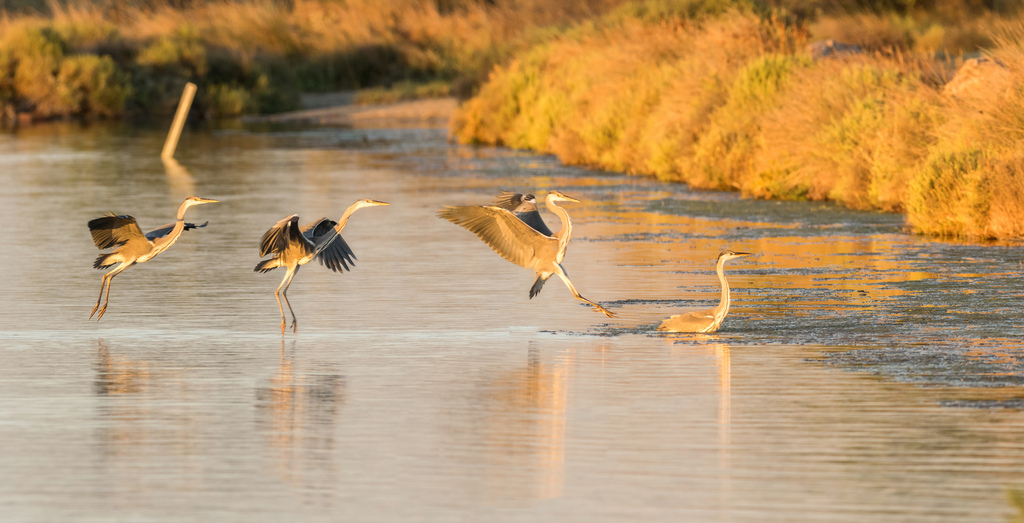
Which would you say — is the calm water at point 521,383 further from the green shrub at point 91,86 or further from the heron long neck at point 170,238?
the green shrub at point 91,86

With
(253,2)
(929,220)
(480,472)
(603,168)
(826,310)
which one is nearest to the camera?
(480,472)

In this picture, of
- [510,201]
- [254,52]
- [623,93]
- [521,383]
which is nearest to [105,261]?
[510,201]

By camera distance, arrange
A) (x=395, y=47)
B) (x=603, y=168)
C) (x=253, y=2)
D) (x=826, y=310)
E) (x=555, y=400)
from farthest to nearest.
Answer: (x=253, y=2) < (x=395, y=47) < (x=603, y=168) < (x=826, y=310) < (x=555, y=400)

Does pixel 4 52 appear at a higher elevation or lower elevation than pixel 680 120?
higher

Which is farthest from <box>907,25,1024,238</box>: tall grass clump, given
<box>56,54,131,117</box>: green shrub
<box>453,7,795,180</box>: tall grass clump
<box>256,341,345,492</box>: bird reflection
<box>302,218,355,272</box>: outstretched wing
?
<box>56,54,131,117</box>: green shrub

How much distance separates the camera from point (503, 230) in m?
10.8

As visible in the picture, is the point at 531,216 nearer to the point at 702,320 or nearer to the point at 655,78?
the point at 702,320

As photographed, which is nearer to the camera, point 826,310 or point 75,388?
point 75,388

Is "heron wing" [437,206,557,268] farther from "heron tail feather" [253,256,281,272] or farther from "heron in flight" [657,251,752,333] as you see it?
"heron tail feather" [253,256,281,272]

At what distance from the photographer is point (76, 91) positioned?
4906 cm

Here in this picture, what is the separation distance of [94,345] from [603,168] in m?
17.0

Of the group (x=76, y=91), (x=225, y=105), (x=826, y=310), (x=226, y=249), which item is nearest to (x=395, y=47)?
(x=225, y=105)

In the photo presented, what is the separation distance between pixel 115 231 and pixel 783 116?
11.2 m

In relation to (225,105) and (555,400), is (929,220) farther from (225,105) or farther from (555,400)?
(225,105)
